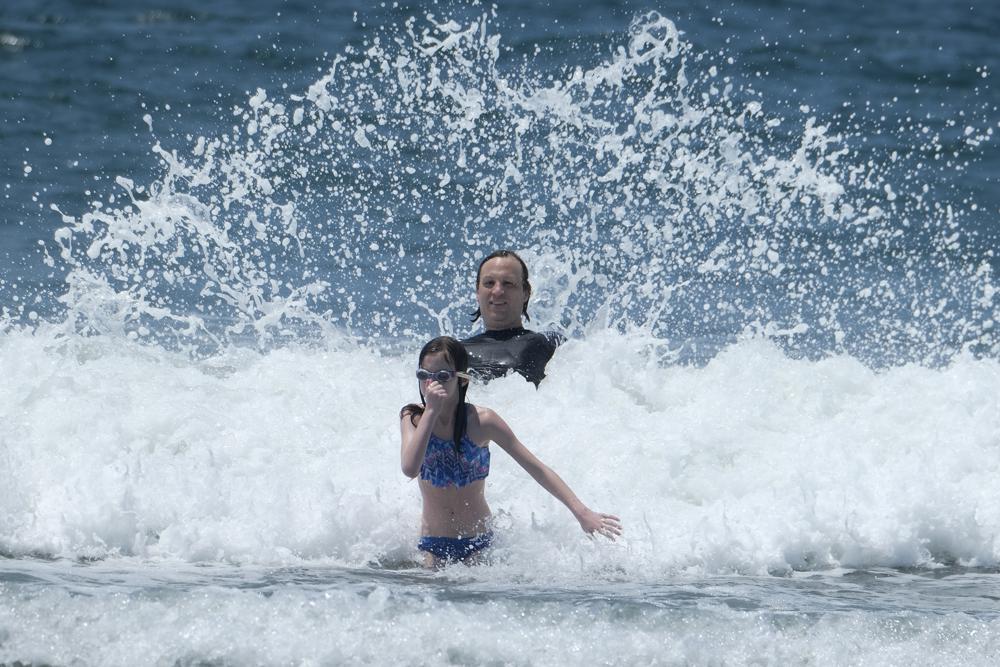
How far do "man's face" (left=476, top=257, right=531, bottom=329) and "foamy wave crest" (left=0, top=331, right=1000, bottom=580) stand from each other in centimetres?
38

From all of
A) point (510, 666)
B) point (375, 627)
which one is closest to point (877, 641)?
point (510, 666)

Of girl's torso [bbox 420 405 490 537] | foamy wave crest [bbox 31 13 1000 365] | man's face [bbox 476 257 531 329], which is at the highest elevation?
foamy wave crest [bbox 31 13 1000 365]

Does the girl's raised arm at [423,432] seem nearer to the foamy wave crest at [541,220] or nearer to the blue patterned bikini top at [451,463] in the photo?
the blue patterned bikini top at [451,463]

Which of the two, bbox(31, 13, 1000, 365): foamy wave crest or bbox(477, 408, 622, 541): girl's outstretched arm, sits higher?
bbox(31, 13, 1000, 365): foamy wave crest

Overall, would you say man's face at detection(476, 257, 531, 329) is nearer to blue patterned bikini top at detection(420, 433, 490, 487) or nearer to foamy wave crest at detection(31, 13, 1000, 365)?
blue patterned bikini top at detection(420, 433, 490, 487)

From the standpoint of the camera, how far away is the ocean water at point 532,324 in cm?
504

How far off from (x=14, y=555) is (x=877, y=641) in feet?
12.3

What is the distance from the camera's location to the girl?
5449mm

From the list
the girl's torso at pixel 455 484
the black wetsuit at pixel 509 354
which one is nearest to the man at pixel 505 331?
the black wetsuit at pixel 509 354

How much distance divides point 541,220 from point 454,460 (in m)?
7.48

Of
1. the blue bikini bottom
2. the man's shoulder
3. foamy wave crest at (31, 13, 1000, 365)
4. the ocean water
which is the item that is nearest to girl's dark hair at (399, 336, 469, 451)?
the blue bikini bottom

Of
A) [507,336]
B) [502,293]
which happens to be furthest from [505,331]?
[502,293]

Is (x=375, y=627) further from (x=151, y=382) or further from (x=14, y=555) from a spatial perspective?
(x=151, y=382)

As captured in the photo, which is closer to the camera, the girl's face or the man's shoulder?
the girl's face
